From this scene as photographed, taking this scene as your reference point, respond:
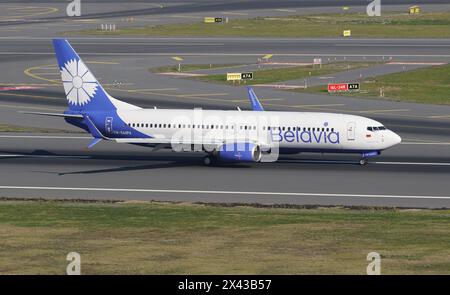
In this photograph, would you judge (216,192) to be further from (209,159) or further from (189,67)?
(189,67)

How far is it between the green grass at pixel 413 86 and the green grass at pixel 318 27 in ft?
125

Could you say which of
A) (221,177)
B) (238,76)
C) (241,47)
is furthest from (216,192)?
(241,47)

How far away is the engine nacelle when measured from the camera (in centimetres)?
7812

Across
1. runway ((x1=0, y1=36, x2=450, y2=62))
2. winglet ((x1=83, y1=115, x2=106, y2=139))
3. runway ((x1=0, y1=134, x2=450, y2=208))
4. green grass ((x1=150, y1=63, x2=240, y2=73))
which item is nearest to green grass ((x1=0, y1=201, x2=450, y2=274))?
runway ((x1=0, y1=134, x2=450, y2=208))

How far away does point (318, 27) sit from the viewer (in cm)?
17862

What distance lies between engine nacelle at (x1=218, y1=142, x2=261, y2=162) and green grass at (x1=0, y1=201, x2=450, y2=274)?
13.2m

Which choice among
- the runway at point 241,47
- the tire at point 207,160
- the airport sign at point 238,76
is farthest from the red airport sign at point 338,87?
the tire at point 207,160

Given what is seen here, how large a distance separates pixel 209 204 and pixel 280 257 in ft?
56.6

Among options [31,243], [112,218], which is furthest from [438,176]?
[31,243]

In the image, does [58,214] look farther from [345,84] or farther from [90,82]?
[345,84]

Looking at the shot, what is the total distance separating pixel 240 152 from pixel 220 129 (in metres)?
2.89

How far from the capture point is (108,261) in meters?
48.0

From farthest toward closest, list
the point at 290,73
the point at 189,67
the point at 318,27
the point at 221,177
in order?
1. the point at 318,27
2. the point at 189,67
3. the point at 290,73
4. the point at 221,177

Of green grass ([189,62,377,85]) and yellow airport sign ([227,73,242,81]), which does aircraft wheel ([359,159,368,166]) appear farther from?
yellow airport sign ([227,73,242,81])
